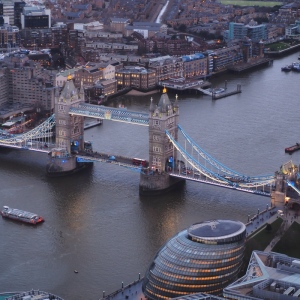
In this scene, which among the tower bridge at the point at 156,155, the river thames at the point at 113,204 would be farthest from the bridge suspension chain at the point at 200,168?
the river thames at the point at 113,204

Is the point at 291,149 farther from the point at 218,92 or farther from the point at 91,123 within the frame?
the point at 218,92

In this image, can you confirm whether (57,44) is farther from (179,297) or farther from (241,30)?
(179,297)

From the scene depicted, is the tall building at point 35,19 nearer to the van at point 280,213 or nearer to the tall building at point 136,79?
the tall building at point 136,79

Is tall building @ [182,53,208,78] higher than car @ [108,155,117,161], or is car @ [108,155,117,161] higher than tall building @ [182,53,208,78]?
car @ [108,155,117,161]

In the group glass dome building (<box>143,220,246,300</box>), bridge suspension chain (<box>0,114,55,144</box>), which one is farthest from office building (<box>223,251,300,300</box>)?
bridge suspension chain (<box>0,114,55,144</box>)

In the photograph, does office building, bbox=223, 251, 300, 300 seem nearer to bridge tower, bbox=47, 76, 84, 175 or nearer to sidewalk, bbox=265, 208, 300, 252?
sidewalk, bbox=265, 208, 300, 252

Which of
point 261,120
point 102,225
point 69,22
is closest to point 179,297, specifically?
point 102,225

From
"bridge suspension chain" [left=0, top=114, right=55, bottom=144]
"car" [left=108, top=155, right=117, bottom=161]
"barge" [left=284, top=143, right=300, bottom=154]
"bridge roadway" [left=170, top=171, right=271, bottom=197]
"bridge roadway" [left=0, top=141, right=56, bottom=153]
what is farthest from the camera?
"barge" [left=284, top=143, right=300, bottom=154]
